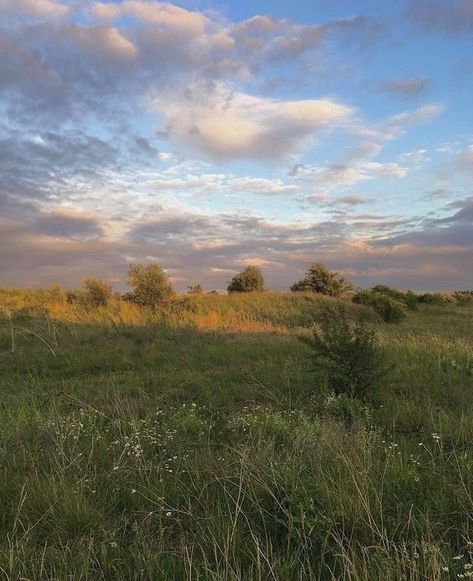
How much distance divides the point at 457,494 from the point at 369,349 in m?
5.65

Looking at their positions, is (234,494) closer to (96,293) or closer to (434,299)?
→ (96,293)

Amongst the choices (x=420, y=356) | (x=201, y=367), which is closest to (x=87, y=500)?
(x=201, y=367)

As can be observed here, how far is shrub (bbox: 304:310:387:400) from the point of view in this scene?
8.95 m

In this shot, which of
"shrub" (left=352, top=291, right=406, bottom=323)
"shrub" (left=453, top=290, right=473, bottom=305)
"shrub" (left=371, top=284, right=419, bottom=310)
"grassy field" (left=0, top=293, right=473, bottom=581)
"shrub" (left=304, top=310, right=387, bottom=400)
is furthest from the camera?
"shrub" (left=453, top=290, right=473, bottom=305)

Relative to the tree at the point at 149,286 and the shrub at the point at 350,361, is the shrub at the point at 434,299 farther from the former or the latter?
the shrub at the point at 350,361

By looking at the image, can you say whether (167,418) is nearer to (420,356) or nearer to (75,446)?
(75,446)

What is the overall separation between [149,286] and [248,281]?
55.7 ft

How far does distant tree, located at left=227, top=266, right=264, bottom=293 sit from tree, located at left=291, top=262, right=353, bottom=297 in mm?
3891

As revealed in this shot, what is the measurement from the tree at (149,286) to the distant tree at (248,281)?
15030 mm

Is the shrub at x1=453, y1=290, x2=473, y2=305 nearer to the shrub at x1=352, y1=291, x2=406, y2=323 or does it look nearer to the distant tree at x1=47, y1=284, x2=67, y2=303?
the shrub at x1=352, y1=291, x2=406, y2=323

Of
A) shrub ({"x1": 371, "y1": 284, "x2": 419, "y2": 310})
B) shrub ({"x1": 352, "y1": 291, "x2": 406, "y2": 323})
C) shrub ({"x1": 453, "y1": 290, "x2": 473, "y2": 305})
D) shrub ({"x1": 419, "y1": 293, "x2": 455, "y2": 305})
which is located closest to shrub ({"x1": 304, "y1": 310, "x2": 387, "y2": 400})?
shrub ({"x1": 352, "y1": 291, "x2": 406, "y2": 323})

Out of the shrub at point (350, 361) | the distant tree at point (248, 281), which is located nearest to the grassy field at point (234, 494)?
the shrub at point (350, 361)

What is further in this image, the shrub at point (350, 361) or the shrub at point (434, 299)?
the shrub at point (434, 299)

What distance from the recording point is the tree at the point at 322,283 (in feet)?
133
